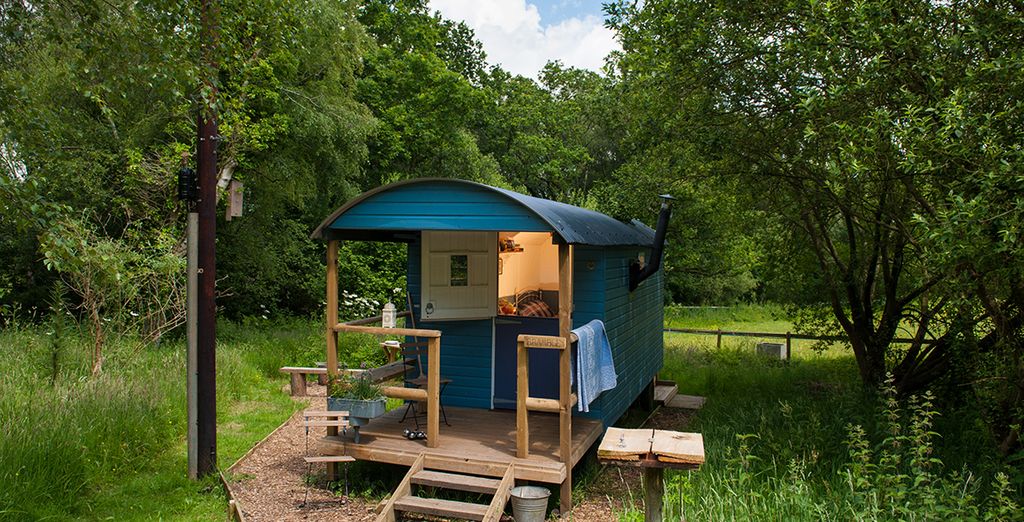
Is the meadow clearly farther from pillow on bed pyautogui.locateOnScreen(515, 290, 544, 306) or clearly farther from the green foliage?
pillow on bed pyautogui.locateOnScreen(515, 290, 544, 306)

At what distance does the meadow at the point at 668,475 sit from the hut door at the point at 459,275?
2.59 metres

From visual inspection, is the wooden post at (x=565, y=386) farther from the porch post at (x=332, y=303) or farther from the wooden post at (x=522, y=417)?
the porch post at (x=332, y=303)

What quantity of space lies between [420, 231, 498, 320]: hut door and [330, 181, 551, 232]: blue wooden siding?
2.78 ft

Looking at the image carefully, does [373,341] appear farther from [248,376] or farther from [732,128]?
[732,128]

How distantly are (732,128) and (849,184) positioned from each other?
211 centimetres

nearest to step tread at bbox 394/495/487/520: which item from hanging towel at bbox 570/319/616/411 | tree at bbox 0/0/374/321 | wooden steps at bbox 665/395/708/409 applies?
hanging towel at bbox 570/319/616/411

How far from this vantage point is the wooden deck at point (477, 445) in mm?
5510

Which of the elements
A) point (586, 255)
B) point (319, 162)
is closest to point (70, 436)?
point (586, 255)

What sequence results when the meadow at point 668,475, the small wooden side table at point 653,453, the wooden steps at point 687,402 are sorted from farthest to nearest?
the wooden steps at point 687,402 < the meadow at point 668,475 < the small wooden side table at point 653,453

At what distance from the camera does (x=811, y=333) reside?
11109 mm

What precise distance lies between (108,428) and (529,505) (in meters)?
4.04

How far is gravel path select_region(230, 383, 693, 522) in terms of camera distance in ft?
18.2

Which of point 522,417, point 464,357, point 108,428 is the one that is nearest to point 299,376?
point 464,357

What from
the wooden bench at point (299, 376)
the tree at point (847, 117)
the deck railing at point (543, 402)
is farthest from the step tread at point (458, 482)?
the wooden bench at point (299, 376)
